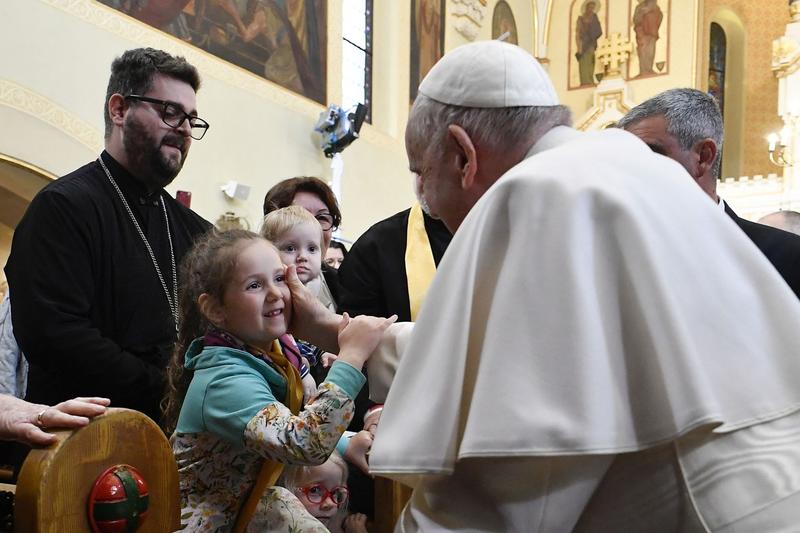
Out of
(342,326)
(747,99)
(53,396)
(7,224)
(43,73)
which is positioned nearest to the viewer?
(342,326)

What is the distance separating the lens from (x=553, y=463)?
4.77 ft

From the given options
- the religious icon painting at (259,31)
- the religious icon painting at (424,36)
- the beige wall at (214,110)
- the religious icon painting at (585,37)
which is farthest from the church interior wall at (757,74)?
the religious icon painting at (259,31)

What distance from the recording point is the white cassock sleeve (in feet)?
7.56

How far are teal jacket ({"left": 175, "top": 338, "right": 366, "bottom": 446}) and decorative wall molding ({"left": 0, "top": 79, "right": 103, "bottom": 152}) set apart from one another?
19.2ft

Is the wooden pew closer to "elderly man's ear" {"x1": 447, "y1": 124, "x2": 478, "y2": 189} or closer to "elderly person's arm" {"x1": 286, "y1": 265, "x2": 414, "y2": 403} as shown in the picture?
"elderly person's arm" {"x1": 286, "y1": 265, "x2": 414, "y2": 403}

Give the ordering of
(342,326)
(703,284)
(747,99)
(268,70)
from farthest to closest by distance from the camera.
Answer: (747,99), (268,70), (342,326), (703,284)

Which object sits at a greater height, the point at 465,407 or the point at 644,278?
the point at 644,278

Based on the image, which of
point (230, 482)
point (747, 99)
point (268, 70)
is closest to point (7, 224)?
point (268, 70)

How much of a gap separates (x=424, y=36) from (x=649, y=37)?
22.4ft

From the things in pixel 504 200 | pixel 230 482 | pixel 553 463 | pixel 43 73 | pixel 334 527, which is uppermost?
pixel 43 73

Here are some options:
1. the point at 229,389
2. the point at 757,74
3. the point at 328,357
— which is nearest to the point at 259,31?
the point at 328,357

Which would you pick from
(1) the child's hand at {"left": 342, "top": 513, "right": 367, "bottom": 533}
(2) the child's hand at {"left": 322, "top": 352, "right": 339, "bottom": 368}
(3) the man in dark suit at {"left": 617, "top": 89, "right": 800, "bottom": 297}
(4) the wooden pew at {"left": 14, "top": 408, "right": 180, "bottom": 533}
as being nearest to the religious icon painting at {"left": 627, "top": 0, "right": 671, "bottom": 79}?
(3) the man in dark suit at {"left": 617, "top": 89, "right": 800, "bottom": 297}

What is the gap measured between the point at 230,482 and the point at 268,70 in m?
9.14

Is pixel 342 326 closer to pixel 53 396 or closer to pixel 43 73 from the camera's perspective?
pixel 53 396
